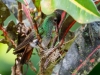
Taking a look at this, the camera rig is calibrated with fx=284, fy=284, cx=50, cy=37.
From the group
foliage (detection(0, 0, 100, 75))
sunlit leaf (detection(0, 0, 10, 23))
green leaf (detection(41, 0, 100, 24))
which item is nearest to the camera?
green leaf (detection(41, 0, 100, 24))

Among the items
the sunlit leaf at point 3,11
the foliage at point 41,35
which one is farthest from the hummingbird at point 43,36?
the sunlit leaf at point 3,11

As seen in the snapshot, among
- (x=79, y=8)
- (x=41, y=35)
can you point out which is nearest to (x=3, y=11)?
(x=41, y=35)

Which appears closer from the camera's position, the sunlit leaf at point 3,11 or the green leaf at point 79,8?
the green leaf at point 79,8

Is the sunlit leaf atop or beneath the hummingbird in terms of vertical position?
atop

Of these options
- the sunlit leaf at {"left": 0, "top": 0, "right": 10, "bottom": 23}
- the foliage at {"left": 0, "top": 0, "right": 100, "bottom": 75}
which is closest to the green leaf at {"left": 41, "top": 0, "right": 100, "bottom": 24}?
the foliage at {"left": 0, "top": 0, "right": 100, "bottom": 75}

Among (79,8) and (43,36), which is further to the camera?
(43,36)

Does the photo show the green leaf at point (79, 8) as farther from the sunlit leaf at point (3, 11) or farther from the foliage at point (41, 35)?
the sunlit leaf at point (3, 11)

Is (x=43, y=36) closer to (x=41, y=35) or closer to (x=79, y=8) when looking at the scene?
(x=41, y=35)

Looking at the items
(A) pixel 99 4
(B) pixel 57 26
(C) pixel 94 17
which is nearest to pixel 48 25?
(B) pixel 57 26

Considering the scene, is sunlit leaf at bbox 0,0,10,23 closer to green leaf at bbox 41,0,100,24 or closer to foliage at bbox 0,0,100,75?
foliage at bbox 0,0,100,75

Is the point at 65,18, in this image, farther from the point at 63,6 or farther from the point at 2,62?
the point at 2,62
